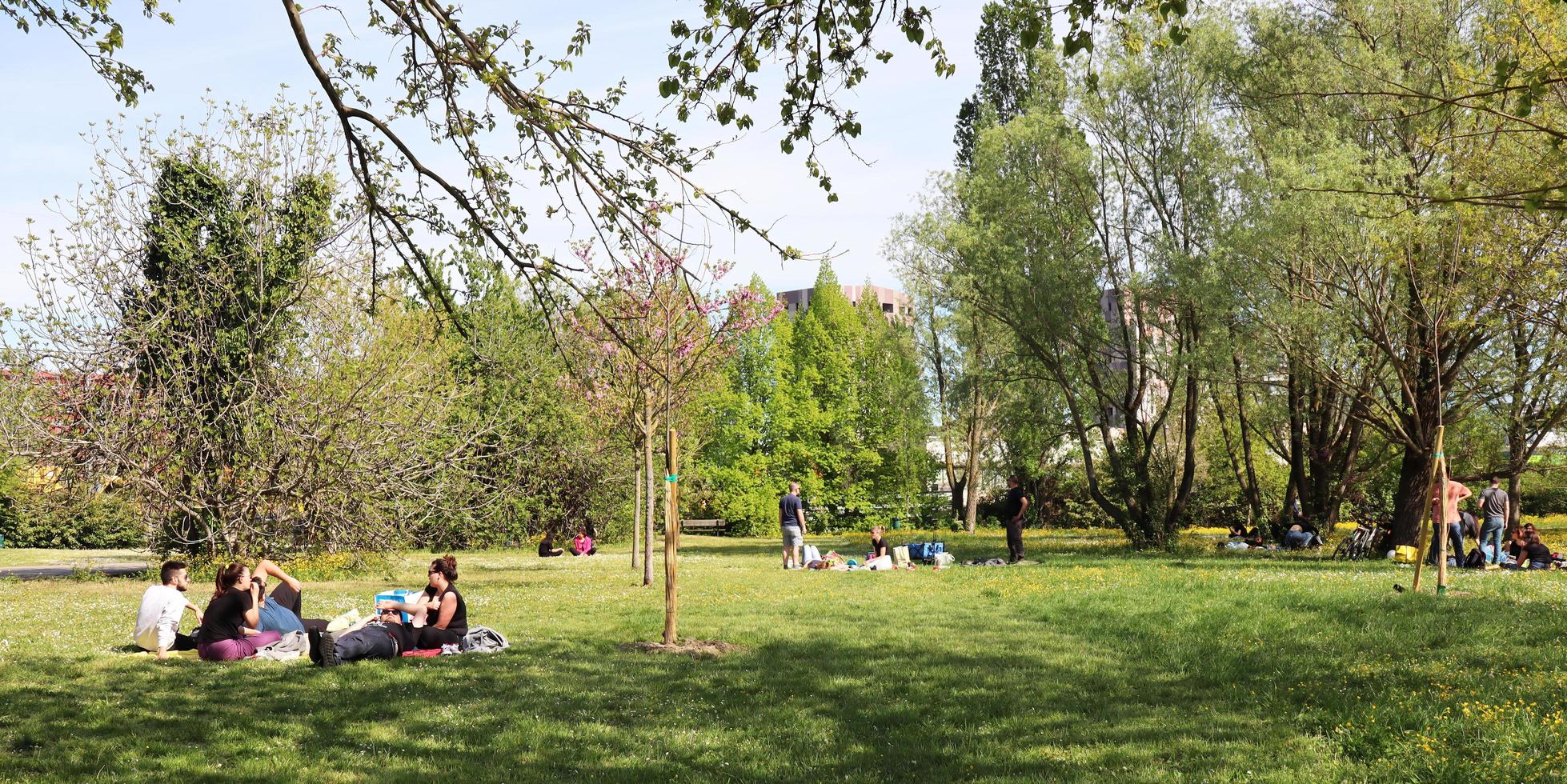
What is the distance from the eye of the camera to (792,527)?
991 inches

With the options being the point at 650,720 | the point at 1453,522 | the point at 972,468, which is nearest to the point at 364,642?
the point at 650,720

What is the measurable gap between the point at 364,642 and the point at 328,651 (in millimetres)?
449

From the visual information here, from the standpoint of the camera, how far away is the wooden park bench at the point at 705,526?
48406mm

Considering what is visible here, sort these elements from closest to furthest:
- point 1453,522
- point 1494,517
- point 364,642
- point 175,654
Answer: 1. point 364,642
2. point 175,654
3. point 1453,522
4. point 1494,517

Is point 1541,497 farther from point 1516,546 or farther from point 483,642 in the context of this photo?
point 483,642

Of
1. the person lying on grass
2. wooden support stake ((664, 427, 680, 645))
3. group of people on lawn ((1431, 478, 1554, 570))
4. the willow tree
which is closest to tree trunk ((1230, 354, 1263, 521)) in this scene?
the willow tree

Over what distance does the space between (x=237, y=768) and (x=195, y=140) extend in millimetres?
17843

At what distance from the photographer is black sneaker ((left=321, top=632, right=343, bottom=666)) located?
10.9 metres

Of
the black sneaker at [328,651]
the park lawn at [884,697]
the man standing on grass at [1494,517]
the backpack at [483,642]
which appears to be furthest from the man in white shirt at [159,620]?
the man standing on grass at [1494,517]

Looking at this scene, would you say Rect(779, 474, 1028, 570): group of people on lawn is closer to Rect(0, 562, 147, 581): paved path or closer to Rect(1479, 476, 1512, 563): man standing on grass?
Rect(1479, 476, 1512, 563): man standing on grass

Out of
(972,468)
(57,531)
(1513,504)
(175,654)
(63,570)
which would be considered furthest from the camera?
(972,468)

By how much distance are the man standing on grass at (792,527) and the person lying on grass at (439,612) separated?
13.0m

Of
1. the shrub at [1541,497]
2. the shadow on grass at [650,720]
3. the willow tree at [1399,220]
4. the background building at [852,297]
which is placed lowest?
the shadow on grass at [650,720]

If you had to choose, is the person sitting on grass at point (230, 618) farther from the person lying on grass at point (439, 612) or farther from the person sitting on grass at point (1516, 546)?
the person sitting on grass at point (1516, 546)
